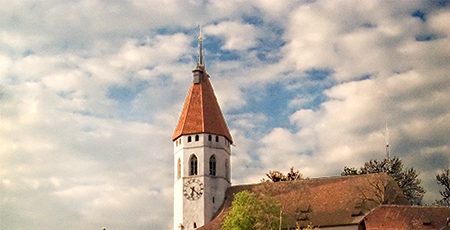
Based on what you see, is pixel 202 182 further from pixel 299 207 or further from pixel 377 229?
pixel 377 229

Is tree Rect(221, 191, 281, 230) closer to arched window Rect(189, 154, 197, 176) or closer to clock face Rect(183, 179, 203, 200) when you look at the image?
clock face Rect(183, 179, 203, 200)

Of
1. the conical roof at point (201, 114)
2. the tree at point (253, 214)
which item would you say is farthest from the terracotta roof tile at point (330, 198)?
the conical roof at point (201, 114)

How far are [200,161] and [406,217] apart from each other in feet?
60.7

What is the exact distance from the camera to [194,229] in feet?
218

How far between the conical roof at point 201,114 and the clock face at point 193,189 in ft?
13.6

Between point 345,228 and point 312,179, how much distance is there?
25.0ft

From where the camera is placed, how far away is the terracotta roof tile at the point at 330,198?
60.3 m

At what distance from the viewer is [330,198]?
62406 mm

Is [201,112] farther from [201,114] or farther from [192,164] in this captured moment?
[192,164]

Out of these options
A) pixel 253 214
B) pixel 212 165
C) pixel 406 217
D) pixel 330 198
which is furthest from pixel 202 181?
pixel 406 217

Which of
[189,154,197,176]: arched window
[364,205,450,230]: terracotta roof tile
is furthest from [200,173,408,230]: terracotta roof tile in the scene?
[189,154,197,176]: arched window

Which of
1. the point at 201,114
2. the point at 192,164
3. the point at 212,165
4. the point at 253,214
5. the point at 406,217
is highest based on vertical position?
the point at 201,114

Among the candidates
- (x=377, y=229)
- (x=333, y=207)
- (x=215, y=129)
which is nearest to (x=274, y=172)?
(x=215, y=129)

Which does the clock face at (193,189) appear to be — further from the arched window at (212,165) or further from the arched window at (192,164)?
the arched window at (212,165)
